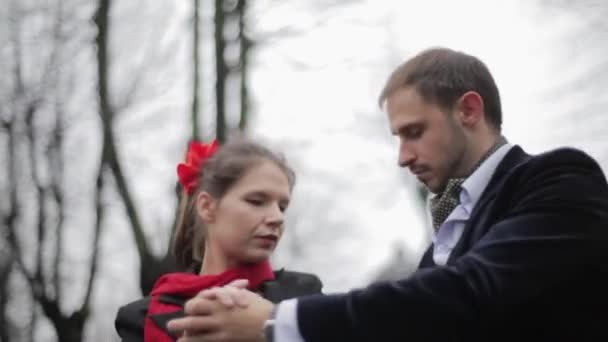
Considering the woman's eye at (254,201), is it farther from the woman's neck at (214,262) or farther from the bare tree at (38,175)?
the bare tree at (38,175)

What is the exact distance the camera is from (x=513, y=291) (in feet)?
5.81

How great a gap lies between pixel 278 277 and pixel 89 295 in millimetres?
6890

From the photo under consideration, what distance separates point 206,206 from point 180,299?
33 centimetres

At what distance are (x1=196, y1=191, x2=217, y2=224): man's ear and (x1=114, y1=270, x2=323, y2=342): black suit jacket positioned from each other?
0.94 ft

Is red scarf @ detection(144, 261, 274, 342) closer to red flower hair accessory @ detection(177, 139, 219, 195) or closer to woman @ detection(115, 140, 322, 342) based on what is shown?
woman @ detection(115, 140, 322, 342)

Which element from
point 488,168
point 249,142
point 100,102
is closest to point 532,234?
point 488,168

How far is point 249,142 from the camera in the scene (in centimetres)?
313

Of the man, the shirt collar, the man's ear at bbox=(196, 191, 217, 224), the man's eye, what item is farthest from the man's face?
the man's ear at bbox=(196, 191, 217, 224)

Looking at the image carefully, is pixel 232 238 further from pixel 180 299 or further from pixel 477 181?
pixel 477 181

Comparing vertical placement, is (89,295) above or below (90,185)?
below

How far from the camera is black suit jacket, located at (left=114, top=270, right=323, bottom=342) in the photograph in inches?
111

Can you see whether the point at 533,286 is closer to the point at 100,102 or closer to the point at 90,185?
the point at 100,102

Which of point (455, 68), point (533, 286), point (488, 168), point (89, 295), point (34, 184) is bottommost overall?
point (89, 295)

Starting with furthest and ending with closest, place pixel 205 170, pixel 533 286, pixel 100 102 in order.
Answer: pixel 100 102, pixel 205 170, pixel 533 286
